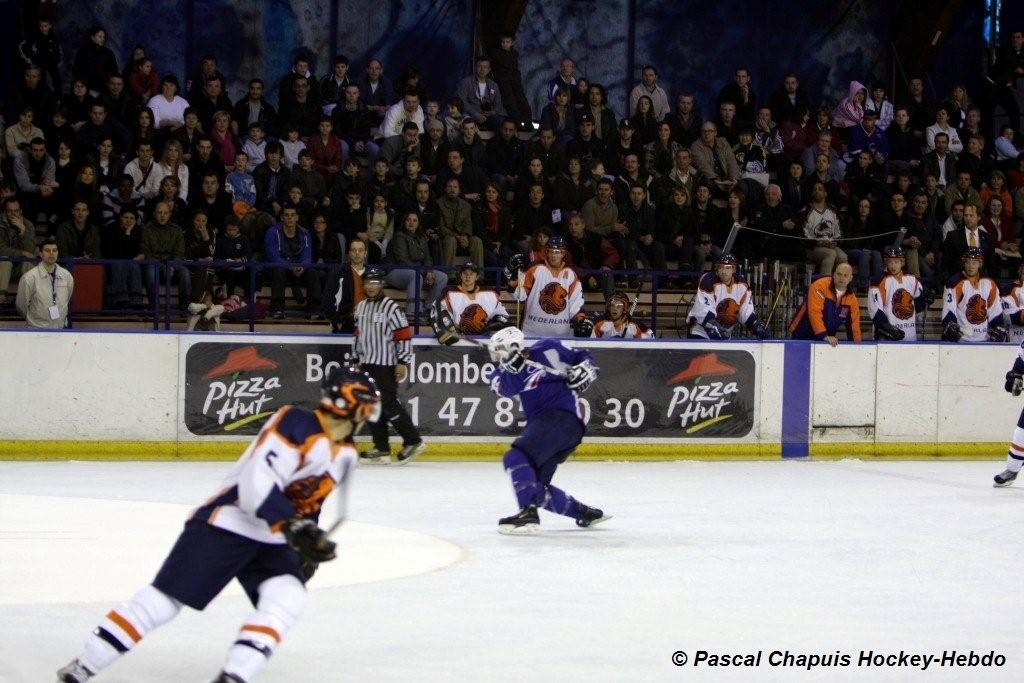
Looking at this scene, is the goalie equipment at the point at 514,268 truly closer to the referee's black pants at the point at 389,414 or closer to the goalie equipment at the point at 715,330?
the referee's black pants at the point at 389,414

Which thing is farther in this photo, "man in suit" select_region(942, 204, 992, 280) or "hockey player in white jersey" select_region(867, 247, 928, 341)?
"man in suit" select_region(942, 204, 992, 280)

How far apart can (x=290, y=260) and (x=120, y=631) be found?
30.8 ft

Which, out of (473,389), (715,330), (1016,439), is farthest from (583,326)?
(1016,439)

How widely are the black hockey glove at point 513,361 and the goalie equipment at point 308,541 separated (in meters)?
4.45

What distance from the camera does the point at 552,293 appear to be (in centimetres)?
1412

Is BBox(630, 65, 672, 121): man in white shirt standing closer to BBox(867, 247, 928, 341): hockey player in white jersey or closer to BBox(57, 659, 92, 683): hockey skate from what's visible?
BBox(867, 247, 928, 341): hockey player in white jersey

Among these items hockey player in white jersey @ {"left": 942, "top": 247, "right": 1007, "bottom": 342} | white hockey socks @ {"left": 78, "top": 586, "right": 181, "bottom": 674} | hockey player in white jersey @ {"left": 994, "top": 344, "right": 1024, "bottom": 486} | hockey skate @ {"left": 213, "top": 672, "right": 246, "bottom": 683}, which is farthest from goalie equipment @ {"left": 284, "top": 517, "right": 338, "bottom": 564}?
hockey player in white jersey @ {"left": 942, "top": 247, "right": 1007, "bottom": 342}

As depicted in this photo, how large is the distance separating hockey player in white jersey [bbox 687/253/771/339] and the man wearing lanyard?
5.73m

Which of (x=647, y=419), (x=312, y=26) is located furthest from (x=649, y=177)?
(x=312, y=26)

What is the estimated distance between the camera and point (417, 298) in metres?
14.4

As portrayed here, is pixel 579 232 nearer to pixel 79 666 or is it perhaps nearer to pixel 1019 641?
pixel 1019 641

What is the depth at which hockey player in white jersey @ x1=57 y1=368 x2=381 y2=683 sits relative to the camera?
5.26 meters

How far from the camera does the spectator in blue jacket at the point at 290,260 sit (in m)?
14.3

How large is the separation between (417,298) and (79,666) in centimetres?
918
